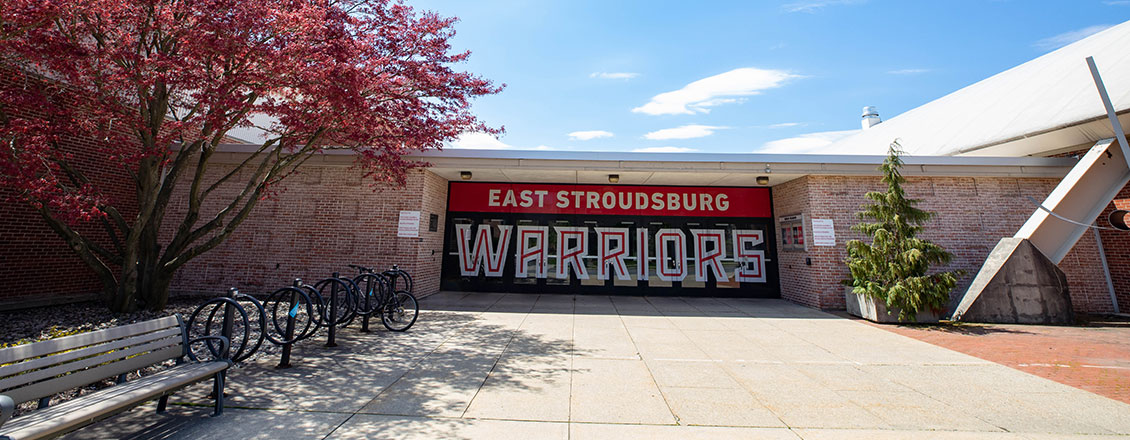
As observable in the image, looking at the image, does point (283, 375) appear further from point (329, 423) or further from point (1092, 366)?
point (1092, 366)

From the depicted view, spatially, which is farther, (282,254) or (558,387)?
(282,254)

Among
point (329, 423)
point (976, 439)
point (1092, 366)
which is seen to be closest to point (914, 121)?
point (1092, 366)

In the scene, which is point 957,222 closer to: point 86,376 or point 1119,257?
point 1119,257

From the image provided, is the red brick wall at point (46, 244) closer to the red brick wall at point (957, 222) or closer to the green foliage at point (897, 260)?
the green foliage at point (897, 260)

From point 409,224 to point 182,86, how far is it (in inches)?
189

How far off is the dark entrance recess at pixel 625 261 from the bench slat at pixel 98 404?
26.0ft

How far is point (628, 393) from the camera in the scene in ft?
12.5

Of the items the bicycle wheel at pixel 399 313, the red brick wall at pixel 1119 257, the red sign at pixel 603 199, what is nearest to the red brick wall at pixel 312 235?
the red sign at pixel 603 199

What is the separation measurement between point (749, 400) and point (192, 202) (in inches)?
396

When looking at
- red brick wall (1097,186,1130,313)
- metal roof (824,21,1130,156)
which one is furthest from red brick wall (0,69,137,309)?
red brick wall (1097,186,1130,313)

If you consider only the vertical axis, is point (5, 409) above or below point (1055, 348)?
above

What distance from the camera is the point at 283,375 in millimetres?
4148

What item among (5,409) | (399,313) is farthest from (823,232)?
(5,409)

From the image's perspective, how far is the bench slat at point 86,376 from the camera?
7.99 feet
